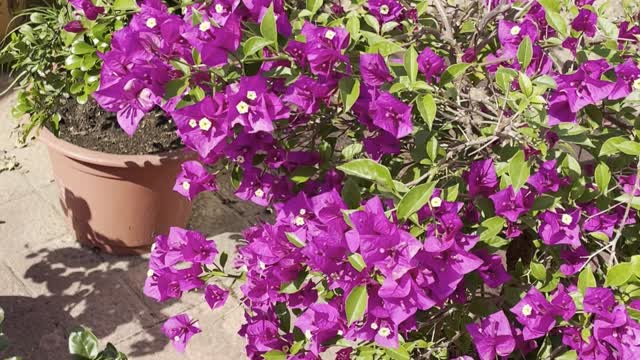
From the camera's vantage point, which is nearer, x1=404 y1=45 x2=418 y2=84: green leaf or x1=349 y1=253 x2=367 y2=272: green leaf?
x1=349 y1=253 x2=367 y2=272: green leaf

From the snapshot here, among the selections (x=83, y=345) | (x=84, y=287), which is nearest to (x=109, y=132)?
(x=84, y=287)

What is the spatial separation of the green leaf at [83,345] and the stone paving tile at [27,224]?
111 cm

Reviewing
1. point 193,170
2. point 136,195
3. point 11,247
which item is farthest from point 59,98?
point 193,170

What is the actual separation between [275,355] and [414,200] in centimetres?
55

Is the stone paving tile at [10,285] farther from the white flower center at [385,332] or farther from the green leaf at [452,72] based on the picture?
the green leaf at [452,72]

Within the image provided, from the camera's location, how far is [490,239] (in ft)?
3.76

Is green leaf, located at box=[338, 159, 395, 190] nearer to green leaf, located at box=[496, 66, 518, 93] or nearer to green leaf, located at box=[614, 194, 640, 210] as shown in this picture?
green leaf, located at box=[496, 66, 518, 93]

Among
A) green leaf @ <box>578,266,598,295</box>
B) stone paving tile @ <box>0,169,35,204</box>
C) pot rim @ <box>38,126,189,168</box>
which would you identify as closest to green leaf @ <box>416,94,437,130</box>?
green leaf @ <box>578,266,598,295</box>

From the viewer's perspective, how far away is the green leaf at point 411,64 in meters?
1.12

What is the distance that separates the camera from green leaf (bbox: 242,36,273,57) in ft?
3.52

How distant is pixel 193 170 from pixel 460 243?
634mm

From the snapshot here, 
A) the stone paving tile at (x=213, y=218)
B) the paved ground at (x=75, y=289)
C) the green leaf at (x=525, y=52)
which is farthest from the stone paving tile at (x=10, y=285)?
the green leaf at (x=525, y=52)

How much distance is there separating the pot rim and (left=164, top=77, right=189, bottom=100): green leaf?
3.60 feet

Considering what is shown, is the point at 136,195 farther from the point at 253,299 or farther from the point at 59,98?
the point at 253,299
